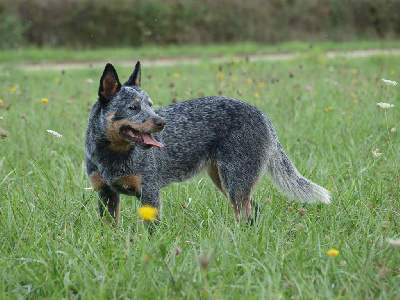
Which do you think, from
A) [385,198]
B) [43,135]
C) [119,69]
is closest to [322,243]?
[385,198]

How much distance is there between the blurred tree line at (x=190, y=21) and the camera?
627 inches

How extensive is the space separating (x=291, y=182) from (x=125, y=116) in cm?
138

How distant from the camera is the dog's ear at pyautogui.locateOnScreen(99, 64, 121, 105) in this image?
336cm

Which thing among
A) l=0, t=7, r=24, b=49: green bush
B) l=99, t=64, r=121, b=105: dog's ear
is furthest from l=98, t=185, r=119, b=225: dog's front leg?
l=0, t=7, r=24, b=49: green bush

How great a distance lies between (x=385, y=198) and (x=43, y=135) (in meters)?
3.71

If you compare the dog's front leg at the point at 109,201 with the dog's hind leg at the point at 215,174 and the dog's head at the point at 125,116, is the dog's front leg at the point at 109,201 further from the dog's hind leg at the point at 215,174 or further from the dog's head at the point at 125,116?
the dog's hind leg at the point at 215,174

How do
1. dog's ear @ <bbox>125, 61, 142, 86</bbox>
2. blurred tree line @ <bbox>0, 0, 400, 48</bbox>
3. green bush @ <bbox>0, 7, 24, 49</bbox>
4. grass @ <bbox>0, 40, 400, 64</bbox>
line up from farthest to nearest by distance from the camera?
1. blurred tree line @ <bbox>0, 0, 400, 48</bbox>
2. green bush @ <bbox>0, 7, 24, 49</bbox>
3. grass @ <bbox>0, 40, 400, 64</bbox>
4. dog's ear @ <bbox>125, 61, 142, 86</bbox>

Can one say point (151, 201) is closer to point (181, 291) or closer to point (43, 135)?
point (181, 291)

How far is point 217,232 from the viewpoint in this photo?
3016 mm

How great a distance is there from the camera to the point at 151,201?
347cm

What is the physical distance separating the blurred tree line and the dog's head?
39.3 ft

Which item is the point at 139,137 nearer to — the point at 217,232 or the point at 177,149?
the point at 177,149

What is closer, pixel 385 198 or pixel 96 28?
pixel 385 198

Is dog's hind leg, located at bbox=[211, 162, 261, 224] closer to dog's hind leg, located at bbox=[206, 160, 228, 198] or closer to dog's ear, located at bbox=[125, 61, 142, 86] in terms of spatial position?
dog's hind leg, located at bbox=[206, 160, 228, 198]
